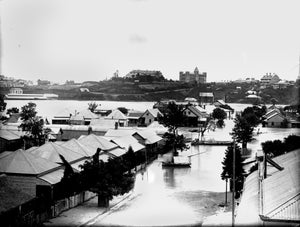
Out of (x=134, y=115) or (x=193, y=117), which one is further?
(x=134, y=115)

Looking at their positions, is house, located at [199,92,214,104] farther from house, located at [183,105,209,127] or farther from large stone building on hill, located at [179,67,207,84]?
large stone building on hill, located at [179,67,207,84]

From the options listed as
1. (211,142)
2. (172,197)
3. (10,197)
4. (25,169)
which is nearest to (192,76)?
(211,142)

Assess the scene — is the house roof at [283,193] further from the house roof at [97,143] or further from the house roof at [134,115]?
the house roof at [134,115]

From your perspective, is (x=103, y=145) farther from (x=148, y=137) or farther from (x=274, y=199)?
(x=274, y=199)

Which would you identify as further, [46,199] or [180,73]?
[180,73]

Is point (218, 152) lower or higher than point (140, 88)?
lower

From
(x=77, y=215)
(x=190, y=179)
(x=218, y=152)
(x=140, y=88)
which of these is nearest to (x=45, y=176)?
(x=77, y=215)

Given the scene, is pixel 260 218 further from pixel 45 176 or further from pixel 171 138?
pixel 171 138
